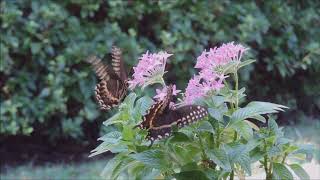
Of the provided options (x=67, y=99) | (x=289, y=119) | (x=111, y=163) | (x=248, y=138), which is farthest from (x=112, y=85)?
(x=289, y=119)

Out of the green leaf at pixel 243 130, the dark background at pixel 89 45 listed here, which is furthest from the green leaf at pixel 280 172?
the dark background at pixel 89 45

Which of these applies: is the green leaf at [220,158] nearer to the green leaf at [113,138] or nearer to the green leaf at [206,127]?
the green leaf at [206,127]

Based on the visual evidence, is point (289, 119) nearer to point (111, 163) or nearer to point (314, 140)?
point (314, 140)

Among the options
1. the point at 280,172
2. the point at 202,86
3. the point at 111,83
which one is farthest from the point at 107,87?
the point at 280,172

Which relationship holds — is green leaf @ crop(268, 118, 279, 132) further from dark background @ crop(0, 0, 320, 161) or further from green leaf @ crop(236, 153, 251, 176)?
dark background @ crop(0, 0, 320, 161)

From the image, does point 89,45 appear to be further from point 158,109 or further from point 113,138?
point 158,109

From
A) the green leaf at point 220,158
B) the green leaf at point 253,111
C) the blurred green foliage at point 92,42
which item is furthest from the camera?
the blurred green foliage at point 92,42
